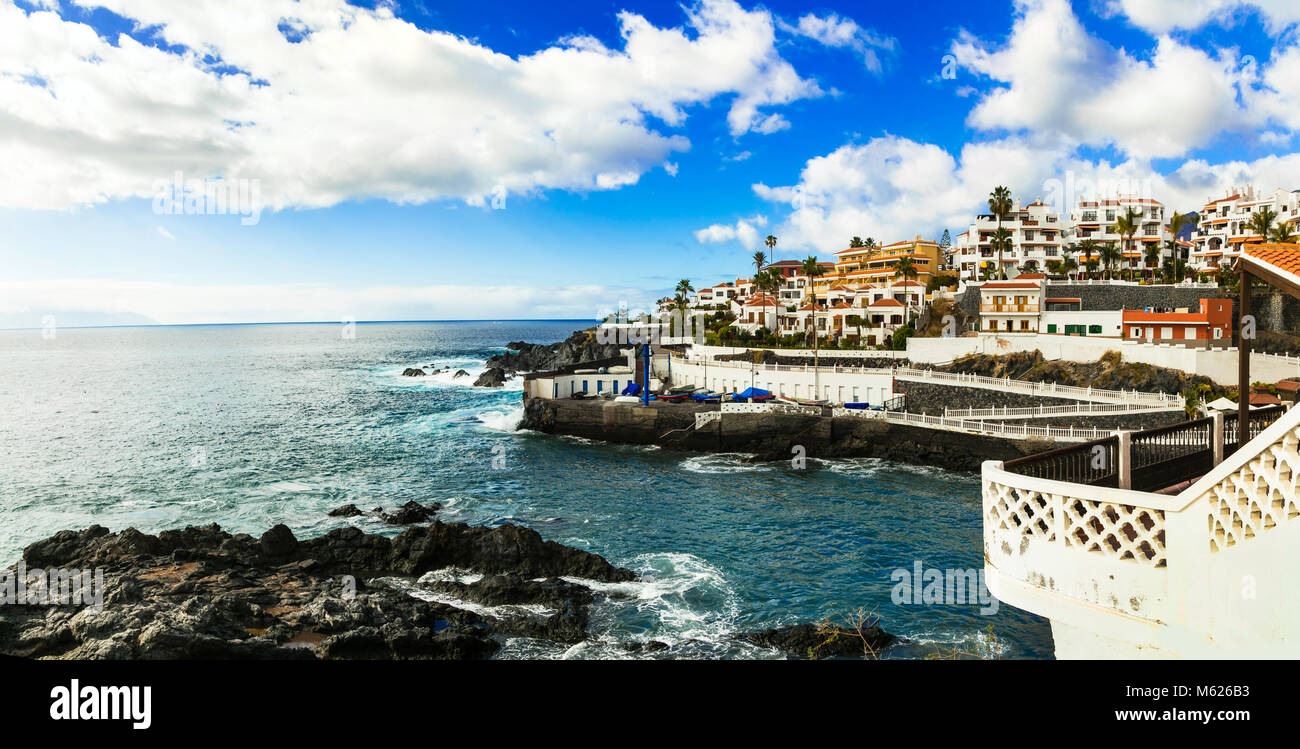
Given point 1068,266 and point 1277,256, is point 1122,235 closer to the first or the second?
point 1068,266

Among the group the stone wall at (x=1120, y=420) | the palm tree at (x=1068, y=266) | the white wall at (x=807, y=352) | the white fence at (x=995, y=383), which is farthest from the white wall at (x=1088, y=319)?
the stone wall at (x=1120, y=420)

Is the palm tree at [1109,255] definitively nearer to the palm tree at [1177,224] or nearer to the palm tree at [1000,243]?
the palm tree at [1177,224]

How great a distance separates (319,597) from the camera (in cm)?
1936

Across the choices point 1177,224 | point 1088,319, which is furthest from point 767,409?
point 1177,224

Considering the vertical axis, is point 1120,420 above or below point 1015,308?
below

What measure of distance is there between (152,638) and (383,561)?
8605 mm

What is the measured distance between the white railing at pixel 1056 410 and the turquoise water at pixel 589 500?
597 centimetres

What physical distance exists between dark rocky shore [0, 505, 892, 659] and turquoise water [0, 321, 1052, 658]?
1763 millimetres

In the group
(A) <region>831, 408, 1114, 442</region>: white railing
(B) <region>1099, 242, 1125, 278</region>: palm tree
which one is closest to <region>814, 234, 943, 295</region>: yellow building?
(B) <region>1099, 242, 1125, 278</region>: palm tree

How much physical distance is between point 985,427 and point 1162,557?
34.9 metres
